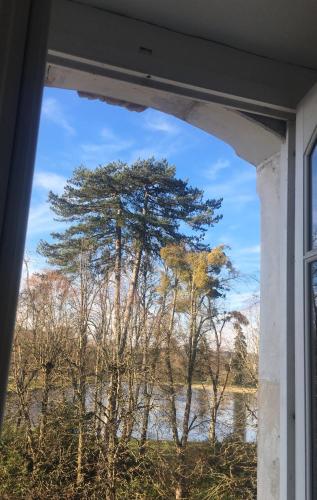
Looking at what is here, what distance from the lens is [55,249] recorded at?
3.03 meters

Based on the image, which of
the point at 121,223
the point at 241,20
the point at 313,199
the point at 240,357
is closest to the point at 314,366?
the point at 313,199

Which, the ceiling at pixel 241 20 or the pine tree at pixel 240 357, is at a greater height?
the ceiling at pixel 241 20

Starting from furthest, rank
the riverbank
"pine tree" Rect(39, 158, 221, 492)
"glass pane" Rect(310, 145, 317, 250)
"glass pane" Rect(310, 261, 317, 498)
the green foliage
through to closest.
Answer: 1. the riverbank
2. "pine tree" Rect(39, 158, 221, 492)
3. the green foliage
4. "glass pane" Rect(310, 145, 317, 250)
5. "glass pane" Rect(310, 261, 317, 498)

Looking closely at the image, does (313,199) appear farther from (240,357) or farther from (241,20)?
(240,357)

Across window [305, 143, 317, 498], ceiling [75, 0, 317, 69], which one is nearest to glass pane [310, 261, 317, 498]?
window [305, 143, 317, 498]

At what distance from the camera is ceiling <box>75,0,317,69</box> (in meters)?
1.09

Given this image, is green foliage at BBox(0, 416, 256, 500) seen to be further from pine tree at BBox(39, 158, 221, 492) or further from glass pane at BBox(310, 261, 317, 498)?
glass pane at BBox(310, 261, 317, 498)

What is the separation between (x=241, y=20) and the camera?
114cm

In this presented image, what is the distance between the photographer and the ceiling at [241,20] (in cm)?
109

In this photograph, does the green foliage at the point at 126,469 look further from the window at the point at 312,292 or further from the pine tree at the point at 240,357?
the window at the point at 312,292

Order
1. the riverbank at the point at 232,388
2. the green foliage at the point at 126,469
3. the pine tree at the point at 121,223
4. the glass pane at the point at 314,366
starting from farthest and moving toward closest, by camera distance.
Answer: the riverbank at the point at 232,388, the pine tree at the point at 121,223, the green foliage at the point at 126,469, the glass pane at the point at 314,366

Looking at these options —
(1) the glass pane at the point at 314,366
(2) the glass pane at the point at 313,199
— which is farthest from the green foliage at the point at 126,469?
(2) the glass pane at the point at 313,199

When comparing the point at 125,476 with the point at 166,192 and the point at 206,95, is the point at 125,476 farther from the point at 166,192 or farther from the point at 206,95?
the point at 206,95

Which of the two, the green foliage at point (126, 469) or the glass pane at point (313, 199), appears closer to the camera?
the glass pane at point (313, 199)
